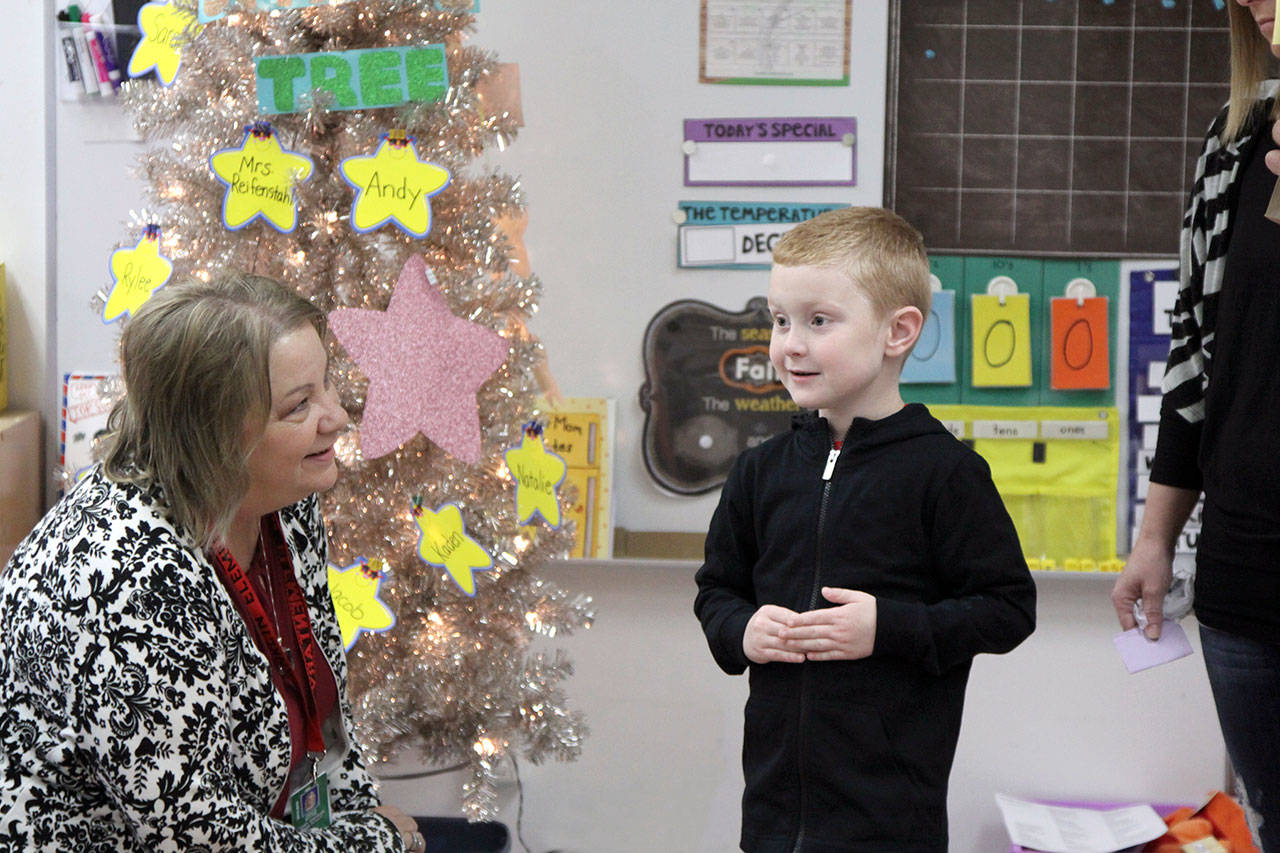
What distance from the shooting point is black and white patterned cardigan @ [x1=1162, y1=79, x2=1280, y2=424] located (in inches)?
55.1

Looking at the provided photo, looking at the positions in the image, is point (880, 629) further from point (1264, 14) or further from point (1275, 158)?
point (1264, 14)

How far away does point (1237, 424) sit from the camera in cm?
134

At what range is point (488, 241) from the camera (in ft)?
6.91

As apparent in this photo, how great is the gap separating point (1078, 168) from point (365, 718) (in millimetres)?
1792

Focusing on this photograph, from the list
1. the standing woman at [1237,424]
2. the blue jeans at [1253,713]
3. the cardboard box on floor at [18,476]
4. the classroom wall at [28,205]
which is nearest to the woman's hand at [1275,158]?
the standing woman at [1237,424]

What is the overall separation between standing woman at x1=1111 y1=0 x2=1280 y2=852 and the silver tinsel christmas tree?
109 centimetres

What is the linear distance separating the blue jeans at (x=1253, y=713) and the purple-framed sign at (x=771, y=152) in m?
1.41

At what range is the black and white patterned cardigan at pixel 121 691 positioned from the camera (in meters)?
1.13

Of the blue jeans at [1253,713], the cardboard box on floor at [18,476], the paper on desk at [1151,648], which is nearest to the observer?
the blue jeans at [1253,713]

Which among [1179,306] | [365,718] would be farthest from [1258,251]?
[365,718]

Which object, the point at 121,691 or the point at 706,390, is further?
the point at 706,390

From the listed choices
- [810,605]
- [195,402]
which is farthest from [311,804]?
[810,605]

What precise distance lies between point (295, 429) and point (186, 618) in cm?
24

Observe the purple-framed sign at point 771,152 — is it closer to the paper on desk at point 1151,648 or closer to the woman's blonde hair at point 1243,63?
the woman's blonde hair at point 1243,63
